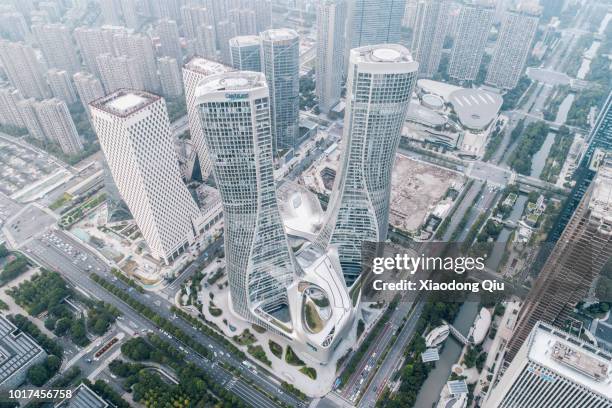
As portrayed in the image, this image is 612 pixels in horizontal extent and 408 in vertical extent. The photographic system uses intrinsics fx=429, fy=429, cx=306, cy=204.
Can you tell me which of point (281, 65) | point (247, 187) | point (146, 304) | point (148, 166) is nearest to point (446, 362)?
point (247, 187)

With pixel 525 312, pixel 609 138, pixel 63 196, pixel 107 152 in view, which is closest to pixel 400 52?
pixel 525 312

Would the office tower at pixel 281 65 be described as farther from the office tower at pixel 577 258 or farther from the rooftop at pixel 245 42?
the office tower at pixel 577 258

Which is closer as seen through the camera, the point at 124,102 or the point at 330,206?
the point at 124,102

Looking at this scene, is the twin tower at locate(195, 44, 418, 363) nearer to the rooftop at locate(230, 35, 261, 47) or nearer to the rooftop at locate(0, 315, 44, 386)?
the rooftop at locate(0, 315, 44, 386)

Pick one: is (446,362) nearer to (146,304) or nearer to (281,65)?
(146,304)

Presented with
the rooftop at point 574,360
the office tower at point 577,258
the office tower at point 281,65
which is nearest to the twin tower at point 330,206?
the office tower at point 577,258

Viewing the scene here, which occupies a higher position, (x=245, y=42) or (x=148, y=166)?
(x=245, y=42)

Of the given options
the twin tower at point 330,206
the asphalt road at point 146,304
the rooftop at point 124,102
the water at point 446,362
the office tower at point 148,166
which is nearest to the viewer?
the twin tower at point 330,206
